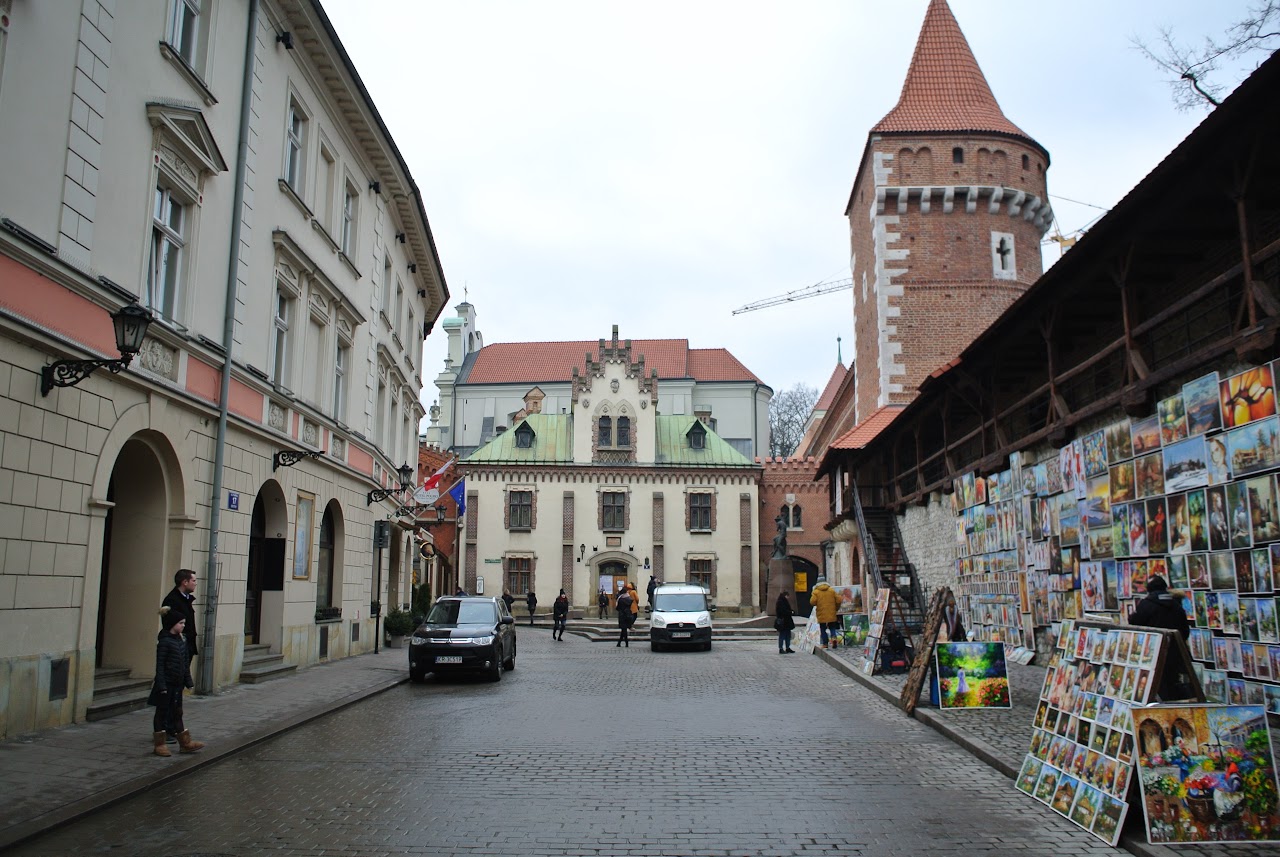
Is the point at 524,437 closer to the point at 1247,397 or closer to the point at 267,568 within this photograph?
the point at 267,568

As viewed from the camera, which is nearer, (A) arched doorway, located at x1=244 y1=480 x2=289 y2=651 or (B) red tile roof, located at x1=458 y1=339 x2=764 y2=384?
(A) arched doorway, located at x1=244 y1=480 x2=289 y2=651

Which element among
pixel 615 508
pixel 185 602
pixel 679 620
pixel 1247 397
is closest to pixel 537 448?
pixel 615 508

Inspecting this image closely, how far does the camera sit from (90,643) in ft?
35.9

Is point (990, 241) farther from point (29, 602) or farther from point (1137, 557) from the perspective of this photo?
point (29, 602)

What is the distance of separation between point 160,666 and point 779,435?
72924mm

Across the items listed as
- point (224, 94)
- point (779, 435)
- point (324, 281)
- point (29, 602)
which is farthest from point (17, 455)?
point (779, 435)

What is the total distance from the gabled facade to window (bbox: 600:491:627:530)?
5 centimetres

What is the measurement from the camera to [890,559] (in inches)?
1200

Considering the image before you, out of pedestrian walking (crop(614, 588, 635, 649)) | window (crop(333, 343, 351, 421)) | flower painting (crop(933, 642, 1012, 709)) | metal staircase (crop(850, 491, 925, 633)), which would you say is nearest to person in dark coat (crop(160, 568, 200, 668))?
flower painting (crop(933, 642, 1012, 709))

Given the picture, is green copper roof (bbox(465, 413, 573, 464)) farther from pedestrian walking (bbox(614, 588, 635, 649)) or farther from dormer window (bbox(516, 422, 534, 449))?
pedestrian walking (bbox(614, 588, 635, 649))

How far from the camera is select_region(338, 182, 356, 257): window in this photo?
72.0ft

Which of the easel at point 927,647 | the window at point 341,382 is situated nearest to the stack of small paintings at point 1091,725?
the easel at point 927,647

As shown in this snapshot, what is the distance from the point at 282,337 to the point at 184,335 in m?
4.89

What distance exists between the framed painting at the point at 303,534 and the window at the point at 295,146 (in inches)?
226
